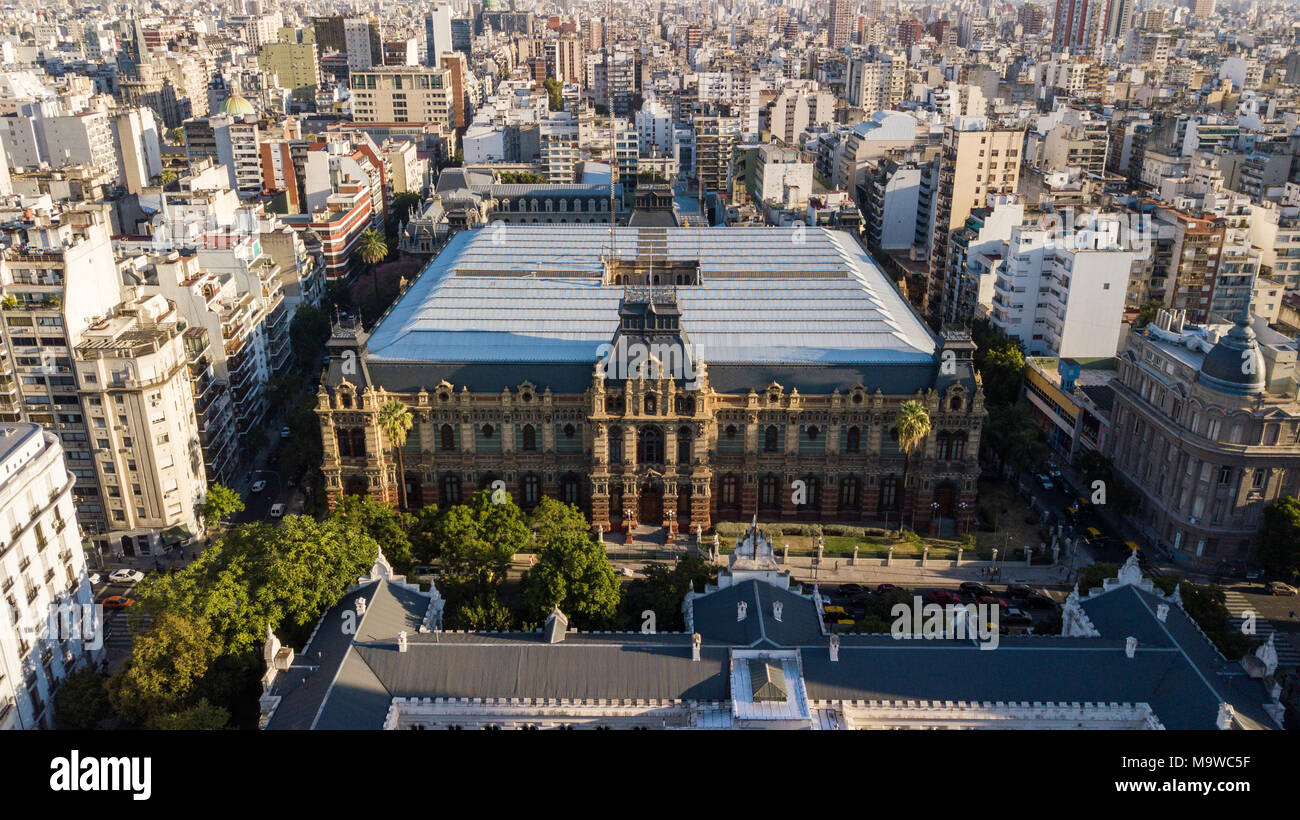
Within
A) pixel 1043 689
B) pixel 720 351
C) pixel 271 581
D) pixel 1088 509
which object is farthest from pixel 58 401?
pixel 1088 509

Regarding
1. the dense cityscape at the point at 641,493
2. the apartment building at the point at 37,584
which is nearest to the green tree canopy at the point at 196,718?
the dense cityscape at the point at 641,493

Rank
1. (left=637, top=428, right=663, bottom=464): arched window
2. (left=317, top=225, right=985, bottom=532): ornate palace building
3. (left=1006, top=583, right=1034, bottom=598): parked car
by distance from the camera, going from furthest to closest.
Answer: (left=637, top=428, right=663, bottom=464): arched window < (left=317, top=225, right=985, bottom=532): ornate palace building < (left=1006, top=583, right=1034, bottom=598): parked car

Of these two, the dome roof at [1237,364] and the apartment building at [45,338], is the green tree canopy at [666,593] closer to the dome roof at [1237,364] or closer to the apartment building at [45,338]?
the dome roof at [1237,364]

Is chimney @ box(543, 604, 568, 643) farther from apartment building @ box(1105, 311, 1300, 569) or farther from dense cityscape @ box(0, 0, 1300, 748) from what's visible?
apartment building @ box(1105, 311, 1300, 569)

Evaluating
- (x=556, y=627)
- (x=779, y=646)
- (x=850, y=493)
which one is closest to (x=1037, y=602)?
(x=850, y=493)

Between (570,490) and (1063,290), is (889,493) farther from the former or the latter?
(1063,290)

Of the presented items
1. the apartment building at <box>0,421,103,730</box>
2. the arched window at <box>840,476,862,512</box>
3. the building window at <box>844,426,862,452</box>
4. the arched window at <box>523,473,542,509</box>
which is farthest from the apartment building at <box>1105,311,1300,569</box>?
the apartment building at <box>0,421,103,730</box>
